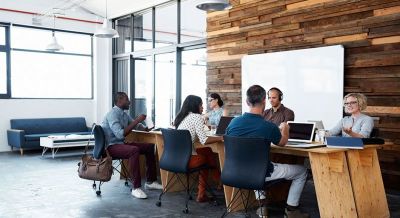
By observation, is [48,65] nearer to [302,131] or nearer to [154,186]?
[154,186]

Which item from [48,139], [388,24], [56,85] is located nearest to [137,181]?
[388,24]

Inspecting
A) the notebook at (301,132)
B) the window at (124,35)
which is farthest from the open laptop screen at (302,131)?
the window at (124,35)

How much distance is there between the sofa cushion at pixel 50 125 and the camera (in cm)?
919

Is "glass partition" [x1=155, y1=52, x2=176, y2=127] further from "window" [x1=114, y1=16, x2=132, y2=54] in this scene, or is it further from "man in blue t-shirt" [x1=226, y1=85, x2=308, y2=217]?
"man in blue t-shirt" [x1=226, y1=85, x2=308, y2=217]

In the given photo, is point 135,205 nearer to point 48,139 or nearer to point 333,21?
point 333,21

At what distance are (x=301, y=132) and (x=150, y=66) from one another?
6.14m

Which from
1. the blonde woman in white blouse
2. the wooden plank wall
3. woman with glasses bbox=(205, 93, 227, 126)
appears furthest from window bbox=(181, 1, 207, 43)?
the blonde woman in white blouse

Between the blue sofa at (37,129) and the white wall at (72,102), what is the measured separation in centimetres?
23

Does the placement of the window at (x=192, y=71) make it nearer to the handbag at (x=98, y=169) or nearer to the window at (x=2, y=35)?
the handbag at (x=98, y=169)

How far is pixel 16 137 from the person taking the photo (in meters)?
8.77

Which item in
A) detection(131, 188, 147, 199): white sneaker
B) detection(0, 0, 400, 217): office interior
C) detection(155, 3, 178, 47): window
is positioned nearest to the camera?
detection(131, 188, 147, 199): white sneaker

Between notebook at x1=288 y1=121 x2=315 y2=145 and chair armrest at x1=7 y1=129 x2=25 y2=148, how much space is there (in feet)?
21.6

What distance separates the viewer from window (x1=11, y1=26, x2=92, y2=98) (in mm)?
9461

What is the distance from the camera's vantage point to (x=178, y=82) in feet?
28.1
